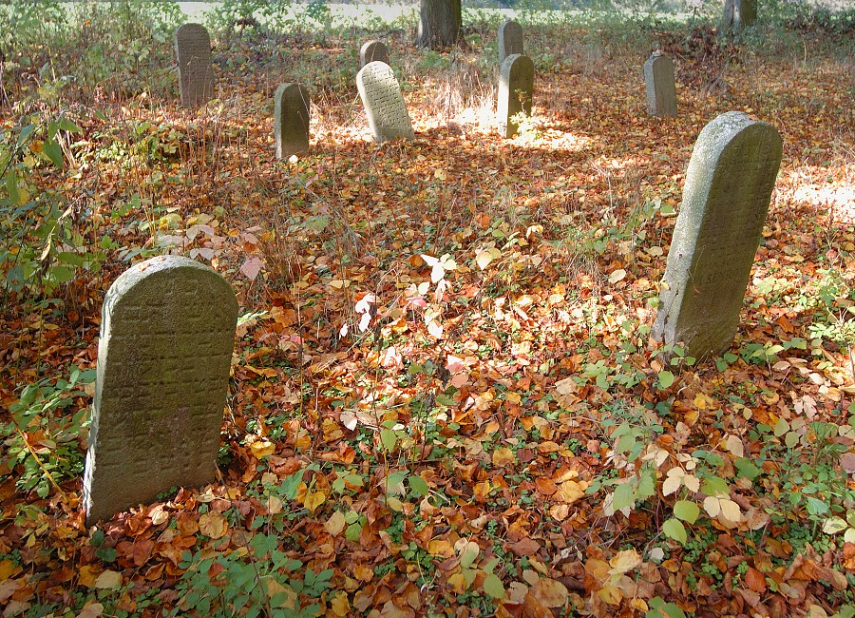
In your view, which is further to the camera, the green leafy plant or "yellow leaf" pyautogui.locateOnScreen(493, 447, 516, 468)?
"yellow leaf" pyautogui.locateOnScreen(493, 447, 516, 468)

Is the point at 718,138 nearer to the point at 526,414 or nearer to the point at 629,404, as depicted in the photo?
the point at 629,404

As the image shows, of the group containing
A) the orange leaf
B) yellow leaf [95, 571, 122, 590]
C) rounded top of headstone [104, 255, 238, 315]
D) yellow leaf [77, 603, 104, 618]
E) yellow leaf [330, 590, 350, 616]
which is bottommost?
the orange leaf

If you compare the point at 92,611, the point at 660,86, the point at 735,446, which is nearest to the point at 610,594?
the point at 735,446

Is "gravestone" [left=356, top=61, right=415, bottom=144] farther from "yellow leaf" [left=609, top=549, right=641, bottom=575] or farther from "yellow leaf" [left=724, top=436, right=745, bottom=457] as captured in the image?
"yellow leaf" [left=609, top=549, right=641, bottom=575]

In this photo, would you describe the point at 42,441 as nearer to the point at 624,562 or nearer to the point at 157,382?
the point at 157,382

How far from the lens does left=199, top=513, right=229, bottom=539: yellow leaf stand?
2.59 meters

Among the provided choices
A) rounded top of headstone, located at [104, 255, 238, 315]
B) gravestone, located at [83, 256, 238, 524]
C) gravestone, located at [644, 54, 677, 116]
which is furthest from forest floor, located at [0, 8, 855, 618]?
gravestone, located at [644, 54, 677, 116]

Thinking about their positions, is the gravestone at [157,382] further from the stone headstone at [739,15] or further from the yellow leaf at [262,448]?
the stone headstone at [739,15]

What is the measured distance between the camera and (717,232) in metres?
3.50

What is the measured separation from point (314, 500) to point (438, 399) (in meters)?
0.77

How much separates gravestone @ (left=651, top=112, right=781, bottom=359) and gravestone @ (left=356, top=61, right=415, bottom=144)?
4876mm

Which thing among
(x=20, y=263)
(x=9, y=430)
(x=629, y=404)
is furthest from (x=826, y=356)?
(x=20, y=263)

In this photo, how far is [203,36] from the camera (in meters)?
8.59

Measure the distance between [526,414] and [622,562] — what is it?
1048 mm
